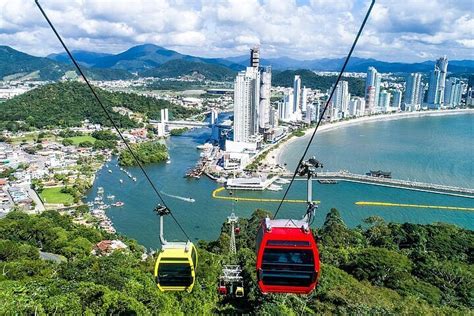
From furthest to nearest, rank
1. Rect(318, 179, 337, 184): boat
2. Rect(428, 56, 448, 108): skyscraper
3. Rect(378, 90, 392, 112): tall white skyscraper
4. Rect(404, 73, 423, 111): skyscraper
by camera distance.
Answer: Rect(428, 56, 448, 108): skyscraper < Rect(404, 73, 423, 111): skyscraper < Rect(378, 90, 392, 112): tall white skyscraper < Rect(318, 179, 337, 184): boat

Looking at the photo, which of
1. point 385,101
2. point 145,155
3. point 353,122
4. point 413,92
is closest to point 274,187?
point 145,155

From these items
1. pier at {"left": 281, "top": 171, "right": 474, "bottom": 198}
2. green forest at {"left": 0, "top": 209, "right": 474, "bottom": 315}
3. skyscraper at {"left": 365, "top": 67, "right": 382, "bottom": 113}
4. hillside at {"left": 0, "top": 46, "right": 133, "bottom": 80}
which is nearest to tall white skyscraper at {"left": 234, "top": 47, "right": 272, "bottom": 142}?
pier at {"left": 281, "top": 171, "right": 474, "bottom": 198}

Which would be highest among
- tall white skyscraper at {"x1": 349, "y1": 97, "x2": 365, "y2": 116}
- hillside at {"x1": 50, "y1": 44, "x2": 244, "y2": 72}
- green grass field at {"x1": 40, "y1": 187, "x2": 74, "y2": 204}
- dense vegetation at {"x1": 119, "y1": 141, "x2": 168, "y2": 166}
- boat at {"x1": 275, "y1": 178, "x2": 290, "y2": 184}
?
hillside at {"x1": 50, "y1": 44, "x2": 244, "y2": 72}

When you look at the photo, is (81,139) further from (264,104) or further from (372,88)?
(372,88)

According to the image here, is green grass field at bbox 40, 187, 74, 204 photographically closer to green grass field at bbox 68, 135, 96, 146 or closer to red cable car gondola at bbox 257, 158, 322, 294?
green grass field at bbox 68, 135, 96, 146

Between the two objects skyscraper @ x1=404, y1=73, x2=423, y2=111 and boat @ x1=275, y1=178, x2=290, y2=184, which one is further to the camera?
skyscraper @ x1=404, y1=73, x2=423, y2=111

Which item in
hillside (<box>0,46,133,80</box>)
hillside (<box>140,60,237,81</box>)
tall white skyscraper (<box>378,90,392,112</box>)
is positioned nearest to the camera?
tall white skyscraper (<box>378,90,392,112</box>)
